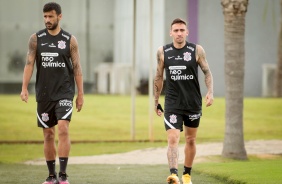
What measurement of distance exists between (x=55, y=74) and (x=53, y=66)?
10 cm

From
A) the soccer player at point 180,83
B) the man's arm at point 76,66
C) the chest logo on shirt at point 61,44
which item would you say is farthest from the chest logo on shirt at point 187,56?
the chest logo on shirt at point 61,44

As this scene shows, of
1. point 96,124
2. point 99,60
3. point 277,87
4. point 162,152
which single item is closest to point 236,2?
point 162,152

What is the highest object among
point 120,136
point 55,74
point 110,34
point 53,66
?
point 53,66

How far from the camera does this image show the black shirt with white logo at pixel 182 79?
10.7 m

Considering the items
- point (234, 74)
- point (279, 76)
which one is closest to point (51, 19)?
point (234, 74)

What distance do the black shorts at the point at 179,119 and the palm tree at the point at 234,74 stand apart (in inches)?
191

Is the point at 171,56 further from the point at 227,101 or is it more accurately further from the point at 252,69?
the point at 252,69

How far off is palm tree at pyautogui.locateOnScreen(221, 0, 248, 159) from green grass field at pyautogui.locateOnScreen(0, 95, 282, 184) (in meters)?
0.37

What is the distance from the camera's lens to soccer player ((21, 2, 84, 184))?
419 inches

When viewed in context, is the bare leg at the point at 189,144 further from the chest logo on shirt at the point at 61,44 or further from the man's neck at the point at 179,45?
the chest logo on shirt at the point at 61,44

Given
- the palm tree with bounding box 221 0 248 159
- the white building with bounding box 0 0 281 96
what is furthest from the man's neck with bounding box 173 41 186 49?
the white building with bounding box 0 0 281 96

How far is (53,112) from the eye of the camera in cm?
1083

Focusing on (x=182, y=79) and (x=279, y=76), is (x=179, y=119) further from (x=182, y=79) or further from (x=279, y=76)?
(x=279, y=76)

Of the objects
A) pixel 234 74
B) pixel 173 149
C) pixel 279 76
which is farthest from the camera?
pixel 279 76
